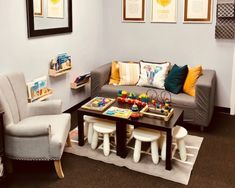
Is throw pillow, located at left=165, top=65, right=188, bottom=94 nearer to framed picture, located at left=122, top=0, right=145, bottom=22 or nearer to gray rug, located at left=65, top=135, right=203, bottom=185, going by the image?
gray rug, located at left=65, top=135, right=203, bottom=185

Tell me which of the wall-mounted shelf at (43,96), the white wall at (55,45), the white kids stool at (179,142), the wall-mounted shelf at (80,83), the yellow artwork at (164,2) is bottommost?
the white kids stool at (179,142)

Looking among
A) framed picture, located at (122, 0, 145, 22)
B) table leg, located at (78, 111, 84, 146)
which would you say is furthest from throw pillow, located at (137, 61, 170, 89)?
table leg, located at (78, 111, 84, 146)

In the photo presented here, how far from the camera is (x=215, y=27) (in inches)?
163

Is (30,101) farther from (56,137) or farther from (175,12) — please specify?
(175,12)

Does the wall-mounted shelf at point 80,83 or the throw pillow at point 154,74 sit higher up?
the throw pillow at point 154,74

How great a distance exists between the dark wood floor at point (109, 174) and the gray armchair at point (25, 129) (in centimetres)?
17

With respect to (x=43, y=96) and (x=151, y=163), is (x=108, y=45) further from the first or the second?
(x=151, y=163)

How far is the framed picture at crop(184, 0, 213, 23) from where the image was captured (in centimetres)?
413

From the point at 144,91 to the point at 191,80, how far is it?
24.9 inches

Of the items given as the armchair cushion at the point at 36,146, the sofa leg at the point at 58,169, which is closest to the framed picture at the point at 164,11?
the armchair cushion at the point at 36,146

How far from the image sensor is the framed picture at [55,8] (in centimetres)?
370

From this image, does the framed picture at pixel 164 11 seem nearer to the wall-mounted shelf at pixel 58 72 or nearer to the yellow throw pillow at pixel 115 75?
the yellow throw pillow at pixel 115 75

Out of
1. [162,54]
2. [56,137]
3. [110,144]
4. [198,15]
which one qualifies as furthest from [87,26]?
[56,137]

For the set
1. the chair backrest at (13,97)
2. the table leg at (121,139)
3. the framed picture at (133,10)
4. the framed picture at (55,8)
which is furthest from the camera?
the framed picture at (133,10)
